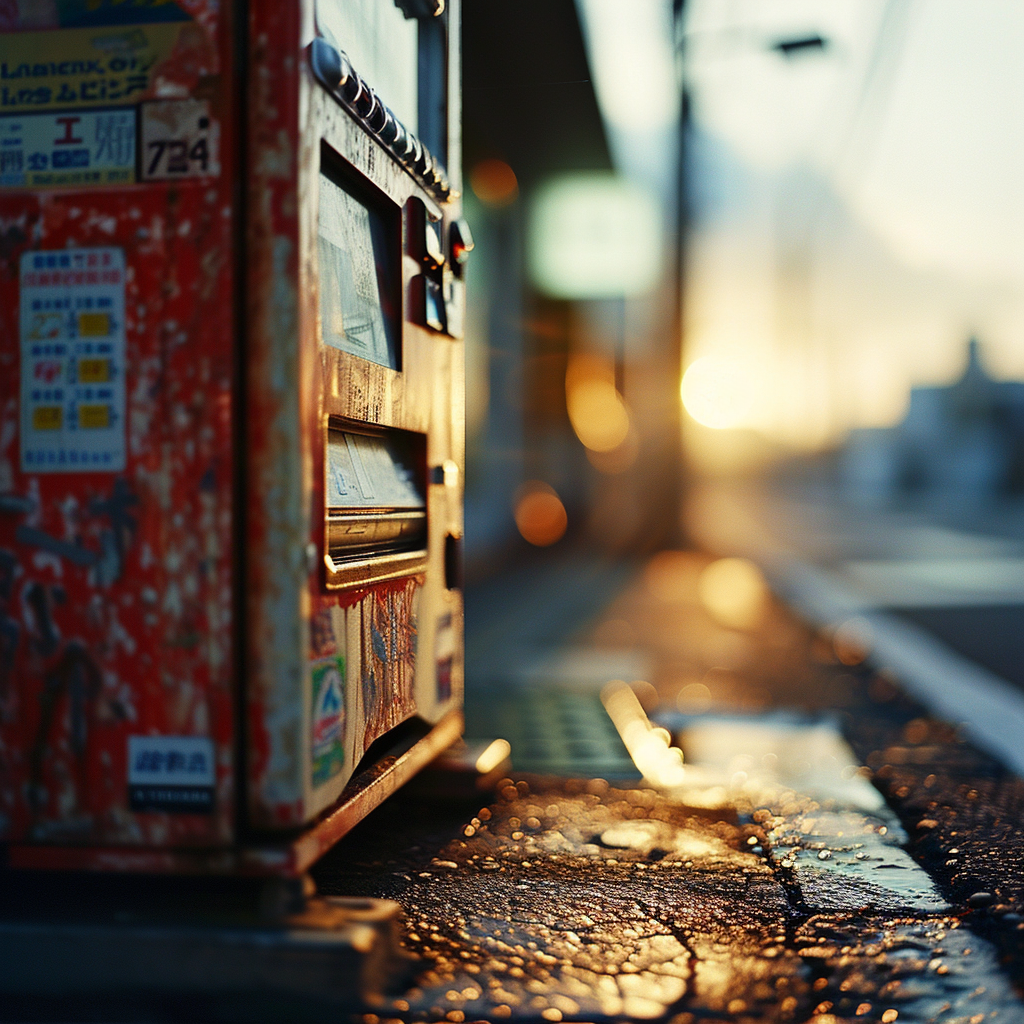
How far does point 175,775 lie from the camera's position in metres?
1.78

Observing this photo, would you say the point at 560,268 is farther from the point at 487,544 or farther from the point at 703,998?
the point at 703,998

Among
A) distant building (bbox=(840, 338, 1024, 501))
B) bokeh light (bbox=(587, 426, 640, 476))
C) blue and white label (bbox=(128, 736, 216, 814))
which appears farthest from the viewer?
distant building (bbox=(840, 338, 1024, 501))

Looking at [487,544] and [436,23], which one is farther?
[487,544]

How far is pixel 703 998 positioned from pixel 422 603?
1.22 m

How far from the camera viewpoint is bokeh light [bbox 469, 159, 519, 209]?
1126 cm

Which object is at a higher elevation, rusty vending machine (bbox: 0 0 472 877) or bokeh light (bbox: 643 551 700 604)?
rusty vending machine (bbox: 0 0 472 877)

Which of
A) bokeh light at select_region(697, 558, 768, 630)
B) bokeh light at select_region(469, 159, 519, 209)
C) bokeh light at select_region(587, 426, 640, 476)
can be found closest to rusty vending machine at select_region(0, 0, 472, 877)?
bokeh light at select_region(697, 558, 768, 630)

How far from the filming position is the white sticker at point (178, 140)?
5.82 feet

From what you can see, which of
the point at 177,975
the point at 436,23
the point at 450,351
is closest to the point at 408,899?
the point at 177,975

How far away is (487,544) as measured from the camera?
1202cm

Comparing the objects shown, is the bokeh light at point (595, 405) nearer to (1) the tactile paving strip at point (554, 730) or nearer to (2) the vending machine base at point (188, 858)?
(1) the tactile paving strip at point (554, 730)

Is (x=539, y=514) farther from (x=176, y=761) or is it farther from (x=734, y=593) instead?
(x=176, y=761)

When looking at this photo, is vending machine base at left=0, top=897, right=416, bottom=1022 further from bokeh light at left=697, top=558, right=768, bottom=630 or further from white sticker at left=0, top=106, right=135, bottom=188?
bokeh light at left=697, top=558, right=768, bottom=630

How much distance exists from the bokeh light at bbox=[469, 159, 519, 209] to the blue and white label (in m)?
10.1
